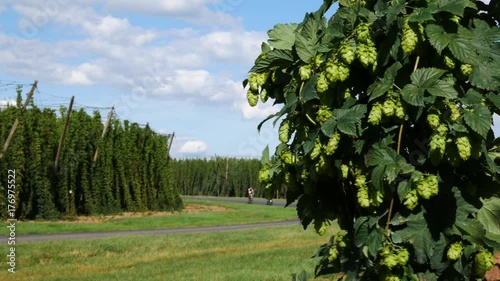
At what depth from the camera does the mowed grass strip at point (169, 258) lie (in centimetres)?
Answer: 938

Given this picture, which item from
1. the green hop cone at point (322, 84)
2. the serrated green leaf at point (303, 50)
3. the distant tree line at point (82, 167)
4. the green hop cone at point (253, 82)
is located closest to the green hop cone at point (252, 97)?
the green hop cone at point (253, 82)

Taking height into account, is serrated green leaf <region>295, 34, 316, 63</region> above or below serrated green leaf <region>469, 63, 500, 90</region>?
above

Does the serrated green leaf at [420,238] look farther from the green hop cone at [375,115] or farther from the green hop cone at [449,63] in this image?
the green hop cone at [449,63]

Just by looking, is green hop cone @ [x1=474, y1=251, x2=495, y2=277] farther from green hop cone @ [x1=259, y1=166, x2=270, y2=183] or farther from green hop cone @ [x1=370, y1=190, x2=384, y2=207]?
green hop cone @ [x1=259, y1=166, x2=270, y2=183]

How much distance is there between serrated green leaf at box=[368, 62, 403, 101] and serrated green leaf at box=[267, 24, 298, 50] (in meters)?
0.48

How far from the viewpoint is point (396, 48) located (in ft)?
8.01

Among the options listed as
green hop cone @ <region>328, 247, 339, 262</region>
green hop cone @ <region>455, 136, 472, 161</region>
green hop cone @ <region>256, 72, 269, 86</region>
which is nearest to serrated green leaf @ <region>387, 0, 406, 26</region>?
green hop cone @ <region>455, 136, 472, 161</region>

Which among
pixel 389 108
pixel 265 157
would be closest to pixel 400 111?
pixel 389 108

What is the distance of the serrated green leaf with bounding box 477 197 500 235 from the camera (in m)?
2.51

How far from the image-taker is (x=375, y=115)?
2.34 m

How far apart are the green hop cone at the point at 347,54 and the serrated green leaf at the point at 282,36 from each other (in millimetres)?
372

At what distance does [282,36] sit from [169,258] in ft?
32.2

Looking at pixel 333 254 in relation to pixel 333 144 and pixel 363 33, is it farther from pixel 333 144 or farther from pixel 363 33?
pixel 363 33

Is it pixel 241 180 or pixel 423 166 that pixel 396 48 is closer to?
pixel 423 166
